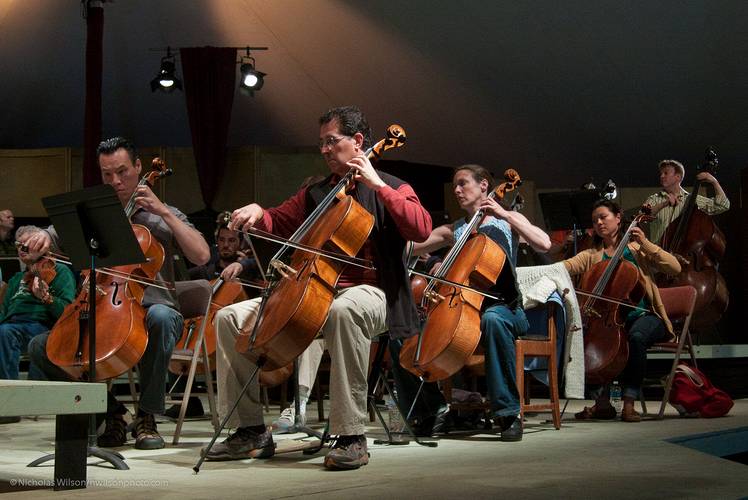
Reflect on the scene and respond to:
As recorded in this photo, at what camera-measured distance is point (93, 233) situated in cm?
300

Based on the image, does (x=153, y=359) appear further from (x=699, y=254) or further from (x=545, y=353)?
(x=699, y=254)

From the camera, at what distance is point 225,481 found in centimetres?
264

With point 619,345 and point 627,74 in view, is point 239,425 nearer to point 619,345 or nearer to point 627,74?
point 619,345

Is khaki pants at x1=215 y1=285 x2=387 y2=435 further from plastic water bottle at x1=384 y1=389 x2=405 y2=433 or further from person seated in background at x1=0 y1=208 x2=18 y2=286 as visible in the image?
person seated in background at x1=0 y1=208 x2=18 y2=286

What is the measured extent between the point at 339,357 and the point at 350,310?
0.15 metres

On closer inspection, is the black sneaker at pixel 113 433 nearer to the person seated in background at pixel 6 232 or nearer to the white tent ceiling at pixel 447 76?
the person seated in background at pixel 6 232

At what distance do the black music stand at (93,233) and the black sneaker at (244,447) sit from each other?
1.05 feet

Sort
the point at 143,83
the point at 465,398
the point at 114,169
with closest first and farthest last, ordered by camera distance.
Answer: the point at 114,169 < the point at 465,398 < the point at 143,83

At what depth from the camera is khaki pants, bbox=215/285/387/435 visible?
2.98 m

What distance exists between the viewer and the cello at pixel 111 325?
3338 mm

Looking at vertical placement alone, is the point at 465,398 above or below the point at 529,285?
below

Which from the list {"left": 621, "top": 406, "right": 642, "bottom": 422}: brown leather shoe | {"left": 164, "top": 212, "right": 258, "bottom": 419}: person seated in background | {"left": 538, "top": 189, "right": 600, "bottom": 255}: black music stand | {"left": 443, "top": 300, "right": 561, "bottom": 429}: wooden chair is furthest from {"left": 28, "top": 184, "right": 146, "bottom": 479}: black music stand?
{"left": 538, "top": 189, "right": 600, "bottom": 255}: black music stand

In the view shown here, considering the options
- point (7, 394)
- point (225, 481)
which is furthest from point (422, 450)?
point (7, 394)

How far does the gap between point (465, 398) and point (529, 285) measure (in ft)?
1.87
